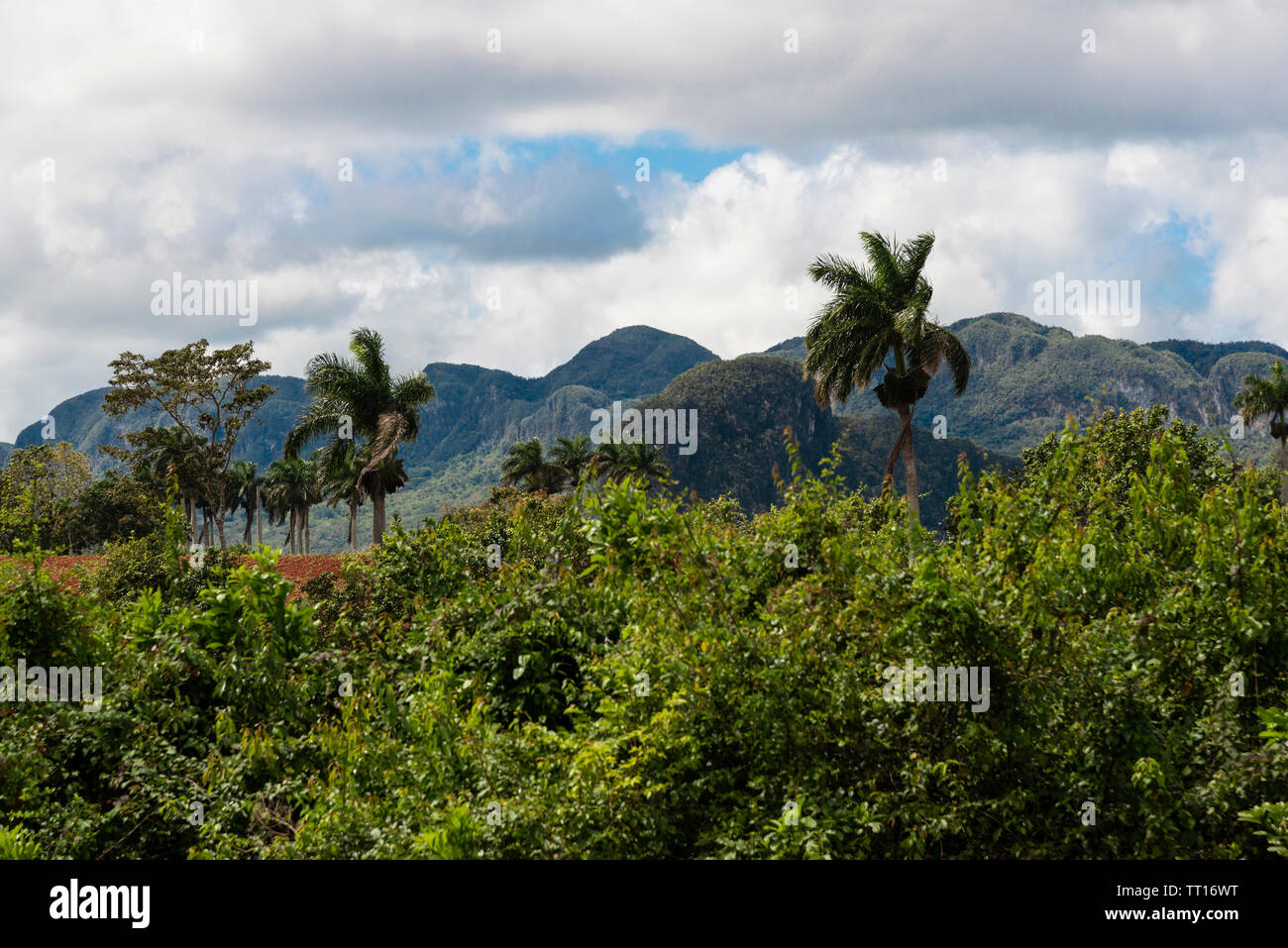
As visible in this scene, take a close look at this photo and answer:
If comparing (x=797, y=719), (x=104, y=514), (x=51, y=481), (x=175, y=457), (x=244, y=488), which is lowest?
(x=797, y=719)

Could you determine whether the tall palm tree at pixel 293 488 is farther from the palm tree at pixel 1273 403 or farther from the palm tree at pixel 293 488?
the palm tree at pixel 1273 403

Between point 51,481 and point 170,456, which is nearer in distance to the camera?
point 51,481

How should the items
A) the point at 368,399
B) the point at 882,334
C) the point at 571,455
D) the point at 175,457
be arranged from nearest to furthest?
the point at 882,334 → the point at 368,399 → the point at 571,455 → the point at 175,457

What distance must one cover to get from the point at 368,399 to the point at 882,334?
17663 millimetres

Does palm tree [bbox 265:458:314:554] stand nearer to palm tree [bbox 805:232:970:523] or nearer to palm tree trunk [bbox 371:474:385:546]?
palm tree trunk [bbox 371:474:385:546]

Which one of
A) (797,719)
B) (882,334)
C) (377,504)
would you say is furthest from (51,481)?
(797,719)

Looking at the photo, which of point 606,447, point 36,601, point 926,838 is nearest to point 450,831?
point 926,838

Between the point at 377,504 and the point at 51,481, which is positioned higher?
the point at 51,481

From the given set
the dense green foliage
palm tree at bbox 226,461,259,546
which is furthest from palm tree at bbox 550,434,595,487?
the dense green foliage

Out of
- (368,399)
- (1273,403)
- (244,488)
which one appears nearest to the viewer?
(368,399)

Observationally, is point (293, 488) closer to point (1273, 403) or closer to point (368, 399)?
point (368, 399)

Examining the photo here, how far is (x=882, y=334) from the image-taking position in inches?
1177
